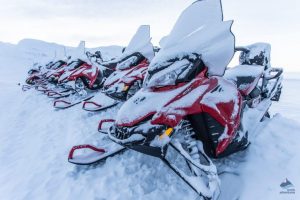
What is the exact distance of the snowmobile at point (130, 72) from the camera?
4.68 metres

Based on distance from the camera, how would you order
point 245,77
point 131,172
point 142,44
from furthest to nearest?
point 142,44 → point 245,77 → point 131,172

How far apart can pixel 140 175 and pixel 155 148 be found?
2.12 ft

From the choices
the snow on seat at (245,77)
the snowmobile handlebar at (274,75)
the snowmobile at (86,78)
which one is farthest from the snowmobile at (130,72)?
the snowmobile handlebar at (274,75)

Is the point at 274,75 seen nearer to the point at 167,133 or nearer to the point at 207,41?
the point at 207,41

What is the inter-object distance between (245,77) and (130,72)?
2.02 meters

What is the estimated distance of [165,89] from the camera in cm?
218

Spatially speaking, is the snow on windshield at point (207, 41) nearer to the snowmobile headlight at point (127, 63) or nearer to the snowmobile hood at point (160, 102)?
A: the snowmobile hood at point (160, 102)

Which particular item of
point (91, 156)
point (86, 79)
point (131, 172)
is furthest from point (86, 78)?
point (131, 172)

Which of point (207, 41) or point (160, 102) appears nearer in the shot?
point (160, 102)

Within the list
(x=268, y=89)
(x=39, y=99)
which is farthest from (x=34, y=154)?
(x=39, y=99)

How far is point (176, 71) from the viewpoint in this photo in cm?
215

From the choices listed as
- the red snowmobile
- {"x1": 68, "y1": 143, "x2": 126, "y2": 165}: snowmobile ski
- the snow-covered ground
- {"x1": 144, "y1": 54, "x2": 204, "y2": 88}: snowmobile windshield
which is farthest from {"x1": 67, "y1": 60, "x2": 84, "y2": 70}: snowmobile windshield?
{"x1": 144, "y1": 54, "x2": 204, "y2": 88}: snowmobile windshield

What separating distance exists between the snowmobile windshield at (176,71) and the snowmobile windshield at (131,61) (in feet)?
9.54

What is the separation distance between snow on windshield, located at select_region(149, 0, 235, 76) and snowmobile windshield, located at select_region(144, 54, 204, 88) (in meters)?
0.04
